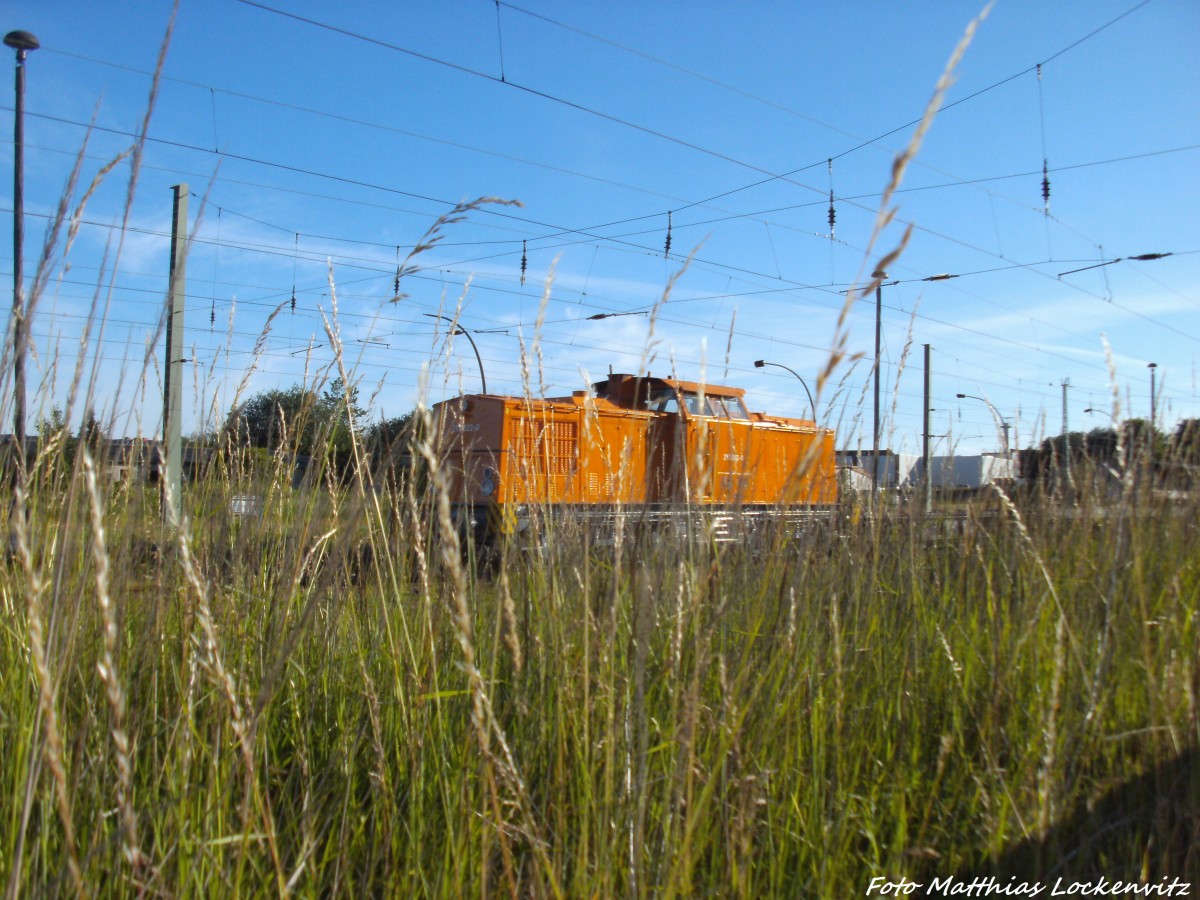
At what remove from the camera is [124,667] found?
5.24ft

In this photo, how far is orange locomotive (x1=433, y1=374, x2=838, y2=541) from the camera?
53.0 inches

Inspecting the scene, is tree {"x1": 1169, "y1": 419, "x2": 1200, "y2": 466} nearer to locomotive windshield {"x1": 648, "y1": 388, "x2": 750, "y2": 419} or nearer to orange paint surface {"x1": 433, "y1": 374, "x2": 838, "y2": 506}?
orange paint surface {"x1": 433, "y1": 374, "x2": 838, "y2": 506}

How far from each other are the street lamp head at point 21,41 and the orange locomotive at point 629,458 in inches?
115

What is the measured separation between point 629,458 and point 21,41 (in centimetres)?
427

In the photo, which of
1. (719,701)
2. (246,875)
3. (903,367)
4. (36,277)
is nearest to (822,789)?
(719,701)

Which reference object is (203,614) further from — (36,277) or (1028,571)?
(1028,571)

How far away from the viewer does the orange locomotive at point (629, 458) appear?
1.35 m

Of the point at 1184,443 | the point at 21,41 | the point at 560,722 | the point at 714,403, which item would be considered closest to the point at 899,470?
the point at 1184,443

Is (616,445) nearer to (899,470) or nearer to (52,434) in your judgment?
(899,470)

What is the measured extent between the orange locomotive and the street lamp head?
2.92 meters

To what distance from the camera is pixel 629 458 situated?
1.52m

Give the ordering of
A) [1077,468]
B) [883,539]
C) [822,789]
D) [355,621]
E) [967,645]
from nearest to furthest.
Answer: [822,789], [355,621], [967,645], [883,539], [1077,468]

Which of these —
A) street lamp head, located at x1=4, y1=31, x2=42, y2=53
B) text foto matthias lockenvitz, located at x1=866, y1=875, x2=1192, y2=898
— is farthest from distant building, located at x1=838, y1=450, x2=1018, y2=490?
street lamp head, located at x1=4, y1=31, x2=42, y2=53

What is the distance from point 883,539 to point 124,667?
218cm
